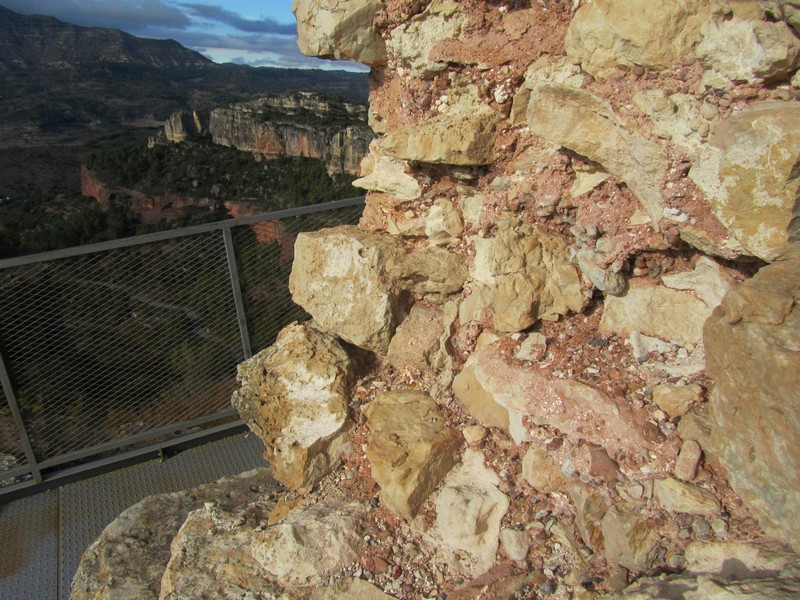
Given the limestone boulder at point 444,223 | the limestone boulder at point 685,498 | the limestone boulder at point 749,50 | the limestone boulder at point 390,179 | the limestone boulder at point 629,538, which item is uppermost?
the limestone boulder at point 749,50

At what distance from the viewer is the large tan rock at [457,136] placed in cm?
221

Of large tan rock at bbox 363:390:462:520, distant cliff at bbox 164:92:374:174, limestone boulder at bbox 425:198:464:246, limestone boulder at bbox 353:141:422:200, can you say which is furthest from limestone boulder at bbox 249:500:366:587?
distant cliff at bbox 164:92:374:174

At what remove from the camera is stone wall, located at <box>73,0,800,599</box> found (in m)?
1.50

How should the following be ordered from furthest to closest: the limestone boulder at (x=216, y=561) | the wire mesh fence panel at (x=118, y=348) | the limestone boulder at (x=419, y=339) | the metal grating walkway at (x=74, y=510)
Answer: the wire mesh fence panel at (x=118, y=348), the metal grating walkway at (x=74, y=510), the limestone boulder at (x=419, y=339), the limestone boulder at (x=216, y=561)

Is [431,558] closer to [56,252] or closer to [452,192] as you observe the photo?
[452,192]

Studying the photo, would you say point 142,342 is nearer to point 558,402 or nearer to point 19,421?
point 19,421

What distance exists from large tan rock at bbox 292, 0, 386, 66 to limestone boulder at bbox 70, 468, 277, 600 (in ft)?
6.41

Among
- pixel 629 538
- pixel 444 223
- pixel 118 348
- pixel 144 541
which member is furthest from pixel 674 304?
pixel 118 348

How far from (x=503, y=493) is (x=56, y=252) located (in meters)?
2.49

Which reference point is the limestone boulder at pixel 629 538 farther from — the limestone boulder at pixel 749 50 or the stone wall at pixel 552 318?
the limestone boulder at pixel 749 50

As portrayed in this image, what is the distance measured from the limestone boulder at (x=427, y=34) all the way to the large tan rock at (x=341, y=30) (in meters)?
0.10

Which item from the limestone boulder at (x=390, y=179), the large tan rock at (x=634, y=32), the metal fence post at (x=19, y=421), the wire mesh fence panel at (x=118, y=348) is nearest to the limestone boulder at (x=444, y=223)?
the limestone boulder at (x=390, y=179)

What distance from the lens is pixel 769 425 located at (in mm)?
1456

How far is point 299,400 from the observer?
8.01 feet
